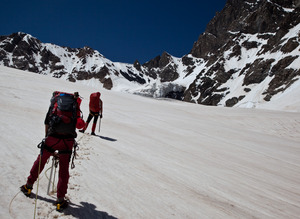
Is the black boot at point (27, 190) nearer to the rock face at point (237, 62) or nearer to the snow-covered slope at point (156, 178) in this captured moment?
the snow-covered slope at point (156, 178)

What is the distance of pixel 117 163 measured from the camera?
5664 millimetres

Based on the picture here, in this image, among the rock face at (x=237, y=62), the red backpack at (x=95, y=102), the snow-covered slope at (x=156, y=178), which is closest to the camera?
the snow-covered slope at (x=156, y=178)

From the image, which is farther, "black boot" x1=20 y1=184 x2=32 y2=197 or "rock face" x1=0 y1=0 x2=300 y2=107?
"rock face" x1=0 y1=0 x2=300 y2=107

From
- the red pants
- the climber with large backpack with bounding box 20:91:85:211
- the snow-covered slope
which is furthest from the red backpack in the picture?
the red pants

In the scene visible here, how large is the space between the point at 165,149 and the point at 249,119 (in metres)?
11.7

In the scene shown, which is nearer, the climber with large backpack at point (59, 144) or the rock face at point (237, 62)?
the climber with large backpack at point (59, 144)

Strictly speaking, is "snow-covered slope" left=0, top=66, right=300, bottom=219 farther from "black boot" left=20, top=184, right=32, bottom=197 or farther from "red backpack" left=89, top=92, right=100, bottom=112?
"red backpack" left=89, top=92, right=100, bottom=112

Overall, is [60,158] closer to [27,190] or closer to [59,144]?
[59,144]

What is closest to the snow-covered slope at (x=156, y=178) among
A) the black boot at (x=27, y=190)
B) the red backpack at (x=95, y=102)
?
the black boot at (x=27, y=190)

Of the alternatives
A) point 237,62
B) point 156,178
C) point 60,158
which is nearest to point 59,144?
point 60,158

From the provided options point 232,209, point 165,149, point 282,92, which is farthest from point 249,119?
point 282,92

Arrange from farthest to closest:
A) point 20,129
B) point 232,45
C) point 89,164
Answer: point 232,45
point 20,129
point 89,164

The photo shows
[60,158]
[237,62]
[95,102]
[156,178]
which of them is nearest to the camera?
[60,158]

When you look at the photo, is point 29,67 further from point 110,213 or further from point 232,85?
point 110,213
